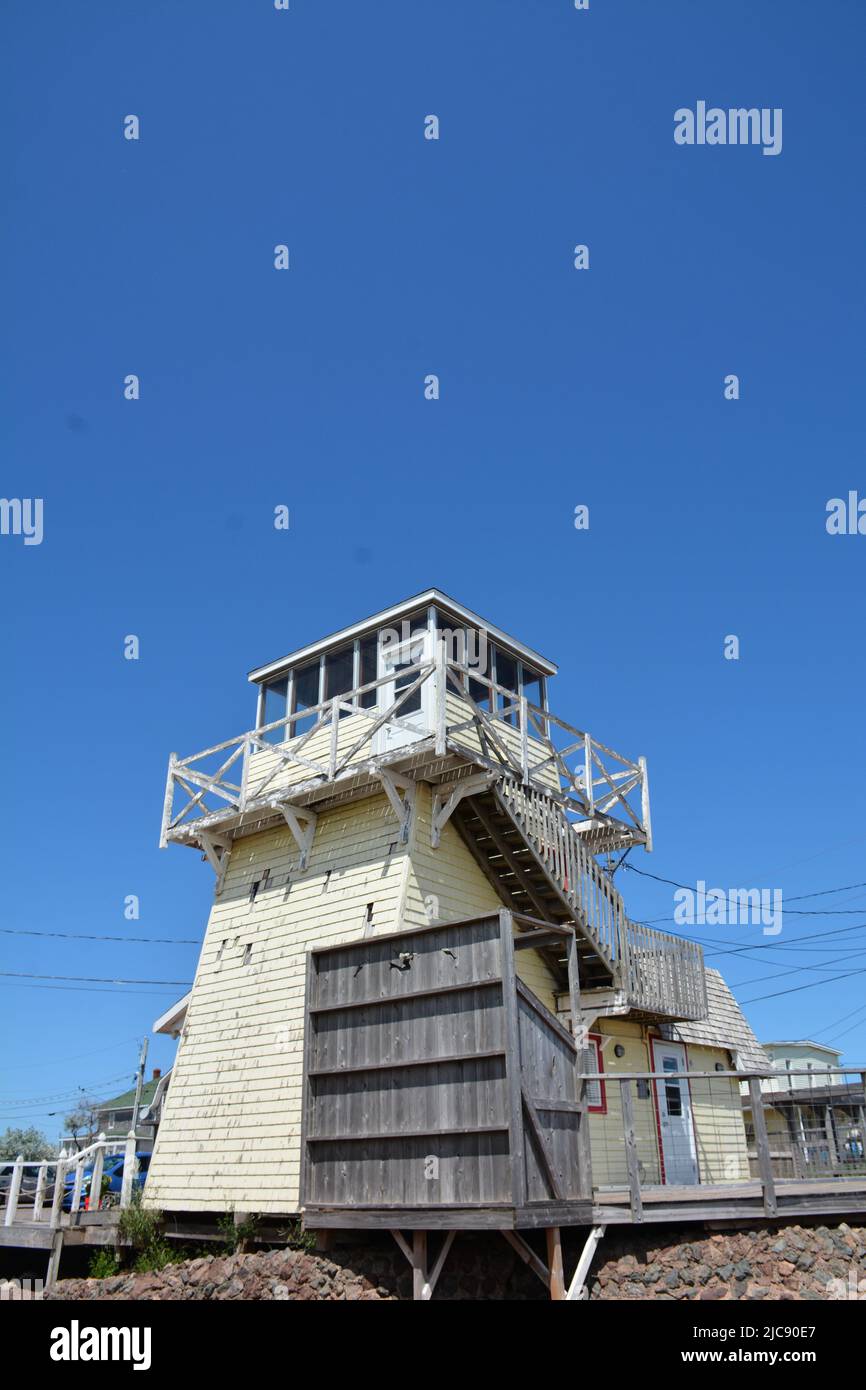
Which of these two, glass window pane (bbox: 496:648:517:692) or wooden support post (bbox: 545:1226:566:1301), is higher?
glass window pane (bbox: 496:648:517:692)

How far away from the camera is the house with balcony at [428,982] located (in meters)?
12.3

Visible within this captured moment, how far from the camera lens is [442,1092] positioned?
12.4 m

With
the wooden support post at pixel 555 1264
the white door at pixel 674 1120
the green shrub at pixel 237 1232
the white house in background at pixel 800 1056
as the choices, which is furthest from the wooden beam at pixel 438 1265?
the white house in background at pixel 800 1056

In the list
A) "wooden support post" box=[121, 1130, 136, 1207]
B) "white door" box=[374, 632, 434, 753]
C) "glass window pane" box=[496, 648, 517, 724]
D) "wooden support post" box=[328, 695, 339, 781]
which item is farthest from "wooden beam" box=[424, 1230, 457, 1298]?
"glass window pane" box=[496, 648, 517, 724]

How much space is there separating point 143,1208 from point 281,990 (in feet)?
13.7

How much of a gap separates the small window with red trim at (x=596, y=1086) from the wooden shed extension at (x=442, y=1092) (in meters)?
5.40

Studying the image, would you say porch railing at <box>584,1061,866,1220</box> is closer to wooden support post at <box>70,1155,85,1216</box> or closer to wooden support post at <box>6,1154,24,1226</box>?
wooden support post at <box>70,1155,85,1216</box>

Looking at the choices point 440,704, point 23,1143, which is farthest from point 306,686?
point 23,1143

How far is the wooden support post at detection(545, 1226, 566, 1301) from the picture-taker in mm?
11758

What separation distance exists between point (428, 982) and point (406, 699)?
5463 mm

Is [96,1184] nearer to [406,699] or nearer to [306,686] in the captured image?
[306,686]

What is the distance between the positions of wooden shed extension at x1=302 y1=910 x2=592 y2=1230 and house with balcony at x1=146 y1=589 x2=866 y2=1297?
34 mm
